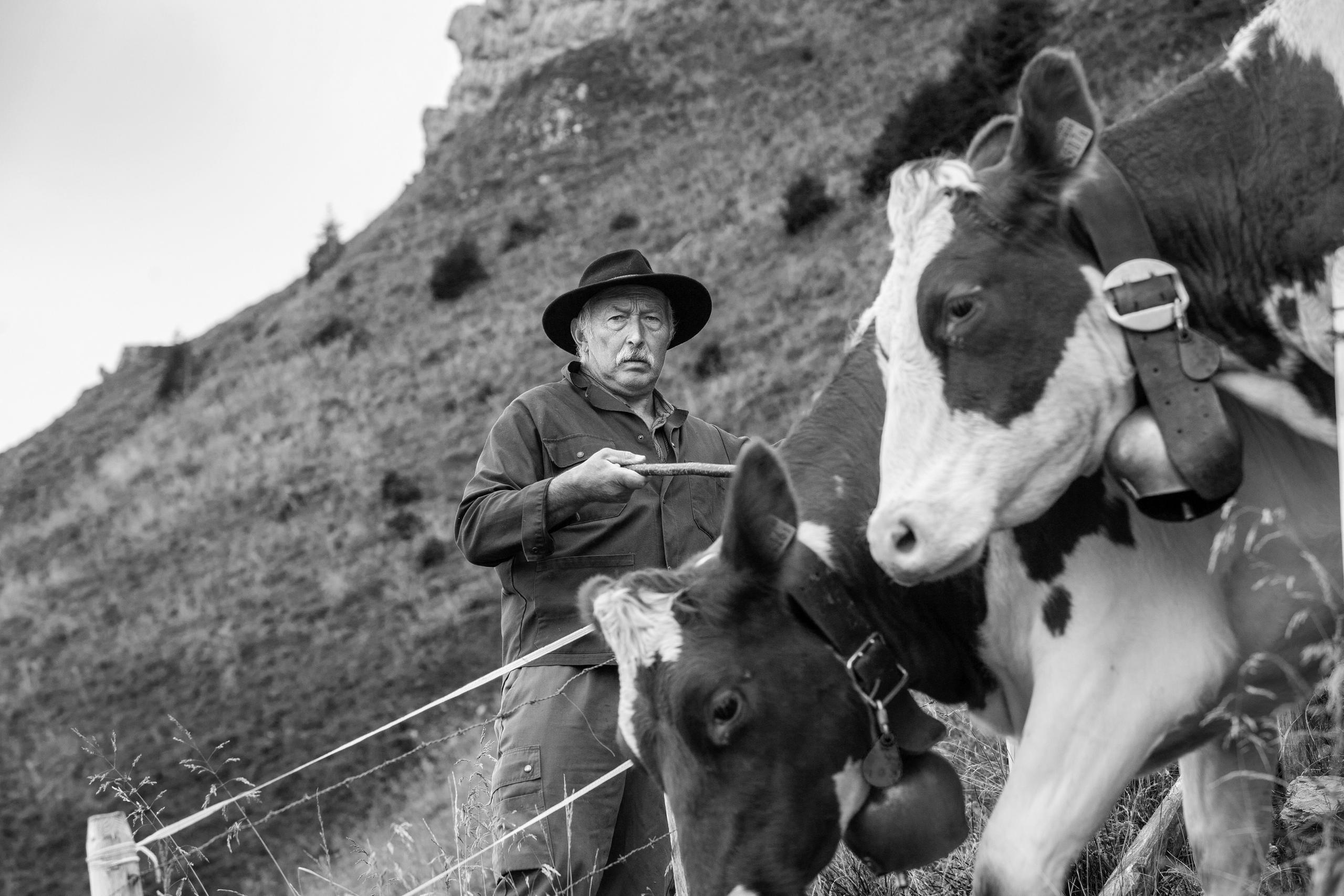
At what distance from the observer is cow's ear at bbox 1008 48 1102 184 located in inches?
126

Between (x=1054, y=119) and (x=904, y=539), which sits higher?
(x=1054, y=119)

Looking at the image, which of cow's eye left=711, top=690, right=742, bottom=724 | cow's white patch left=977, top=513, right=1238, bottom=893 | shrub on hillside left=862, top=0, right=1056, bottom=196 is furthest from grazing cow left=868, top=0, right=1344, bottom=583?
shrub on hillside left=862, top=0, right=1056, bottom=196

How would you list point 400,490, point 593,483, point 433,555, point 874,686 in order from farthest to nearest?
point 400,490 < point 433,555 < point 593,483 < point 874,686

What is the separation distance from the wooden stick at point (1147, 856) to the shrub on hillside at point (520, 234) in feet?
128

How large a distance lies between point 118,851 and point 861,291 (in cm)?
2302

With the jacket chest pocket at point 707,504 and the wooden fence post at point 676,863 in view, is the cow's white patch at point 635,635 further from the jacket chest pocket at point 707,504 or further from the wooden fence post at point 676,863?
the jacket chest pocket at point 707,504

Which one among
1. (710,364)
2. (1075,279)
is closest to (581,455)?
(1075,279)

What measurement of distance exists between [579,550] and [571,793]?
86 centimetres

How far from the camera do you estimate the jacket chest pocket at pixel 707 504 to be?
5.20 m

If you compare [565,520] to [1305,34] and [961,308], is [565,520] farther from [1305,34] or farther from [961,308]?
[1305,34]

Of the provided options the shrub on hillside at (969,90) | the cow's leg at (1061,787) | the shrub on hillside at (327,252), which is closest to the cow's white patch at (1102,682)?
the cow's leg at (1061,787)

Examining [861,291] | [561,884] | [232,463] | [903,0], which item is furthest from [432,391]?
[561,884]

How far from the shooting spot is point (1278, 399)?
3.20 meters

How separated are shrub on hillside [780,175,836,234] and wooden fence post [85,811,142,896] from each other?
1167 inches
